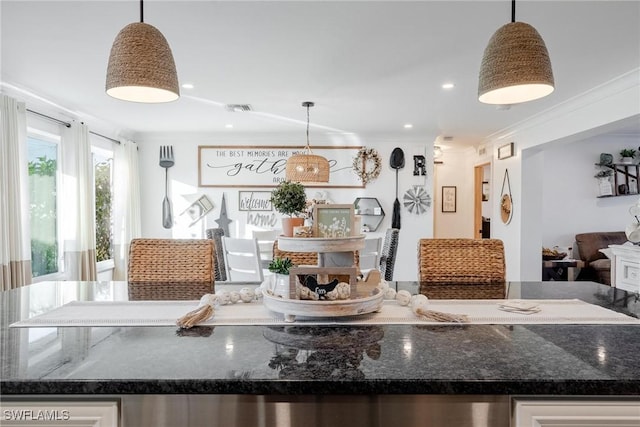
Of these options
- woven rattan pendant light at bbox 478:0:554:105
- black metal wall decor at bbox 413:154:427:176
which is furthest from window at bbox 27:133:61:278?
black metal wall decor at bbox 413:154:427:176

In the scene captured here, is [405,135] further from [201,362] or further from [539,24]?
[201,362]

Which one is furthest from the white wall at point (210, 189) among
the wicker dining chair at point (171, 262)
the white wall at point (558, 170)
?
the wicker dining chair at point (171, 262)

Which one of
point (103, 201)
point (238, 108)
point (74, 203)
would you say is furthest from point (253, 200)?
point (74, 203)

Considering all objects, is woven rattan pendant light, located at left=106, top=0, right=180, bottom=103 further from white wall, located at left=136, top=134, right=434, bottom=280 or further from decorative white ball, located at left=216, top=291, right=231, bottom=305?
white wall, located at left=136, top=134, right=434, bottom=280

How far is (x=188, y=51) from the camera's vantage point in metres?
2.70

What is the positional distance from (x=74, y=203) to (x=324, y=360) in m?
4.25

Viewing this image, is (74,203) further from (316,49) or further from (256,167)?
(316,49)

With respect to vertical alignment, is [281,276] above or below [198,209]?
below

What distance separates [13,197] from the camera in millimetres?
3232

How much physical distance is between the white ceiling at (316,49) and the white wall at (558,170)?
19 centimetres

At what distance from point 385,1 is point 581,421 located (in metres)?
2.02

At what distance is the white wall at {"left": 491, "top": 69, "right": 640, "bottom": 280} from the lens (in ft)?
11.2

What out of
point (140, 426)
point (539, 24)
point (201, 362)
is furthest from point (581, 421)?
point (539, 24)

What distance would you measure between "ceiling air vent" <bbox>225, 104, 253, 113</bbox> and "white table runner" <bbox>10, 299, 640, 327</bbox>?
300cm
